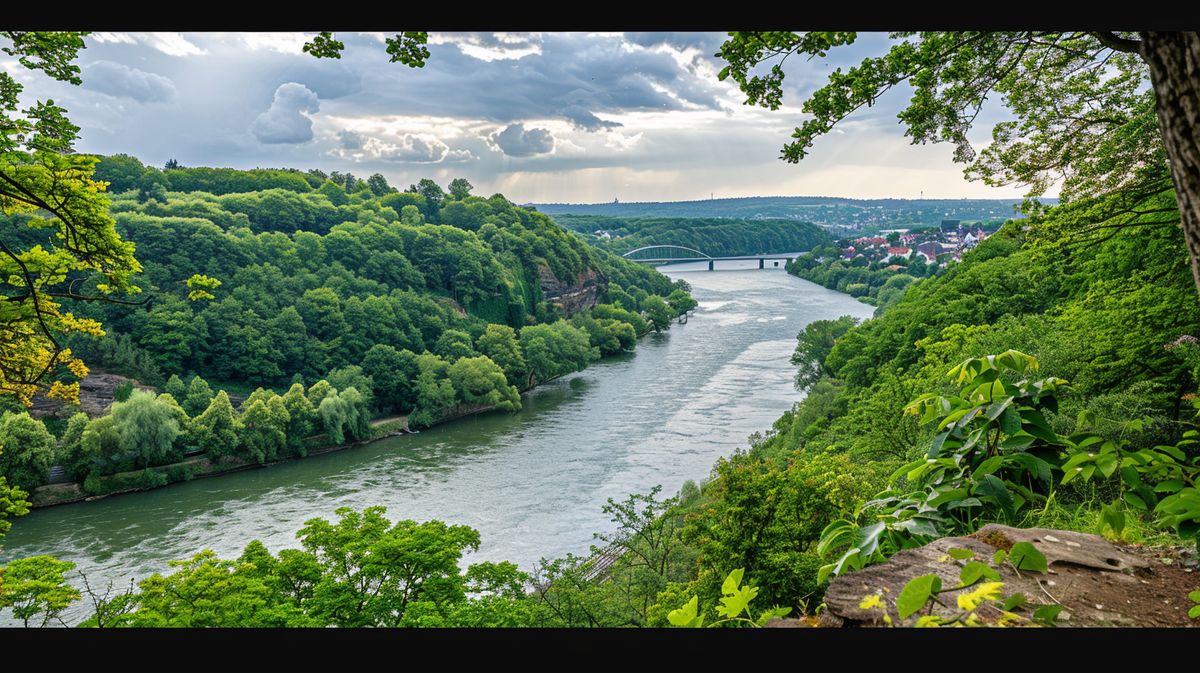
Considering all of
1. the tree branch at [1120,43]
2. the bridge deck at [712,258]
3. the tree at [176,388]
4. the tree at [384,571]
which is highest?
the tree branch at [1120,43]

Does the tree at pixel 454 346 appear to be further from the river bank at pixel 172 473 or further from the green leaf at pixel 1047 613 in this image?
the green leaf at pixel 1047 613

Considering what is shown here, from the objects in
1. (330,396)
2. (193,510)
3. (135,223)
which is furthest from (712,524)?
(135,223)

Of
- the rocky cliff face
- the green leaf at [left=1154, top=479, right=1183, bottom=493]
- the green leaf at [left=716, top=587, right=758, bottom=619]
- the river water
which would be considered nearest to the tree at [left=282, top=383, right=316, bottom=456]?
the river water

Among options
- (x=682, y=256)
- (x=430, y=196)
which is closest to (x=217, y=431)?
(x=430, y=196)

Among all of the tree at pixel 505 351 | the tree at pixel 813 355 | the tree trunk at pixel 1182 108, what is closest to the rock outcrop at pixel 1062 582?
the tree trunk at pixel 1182 108

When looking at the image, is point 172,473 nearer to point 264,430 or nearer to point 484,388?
point 264,430

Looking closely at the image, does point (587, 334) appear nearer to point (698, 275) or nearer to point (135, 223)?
point (135, 223)
